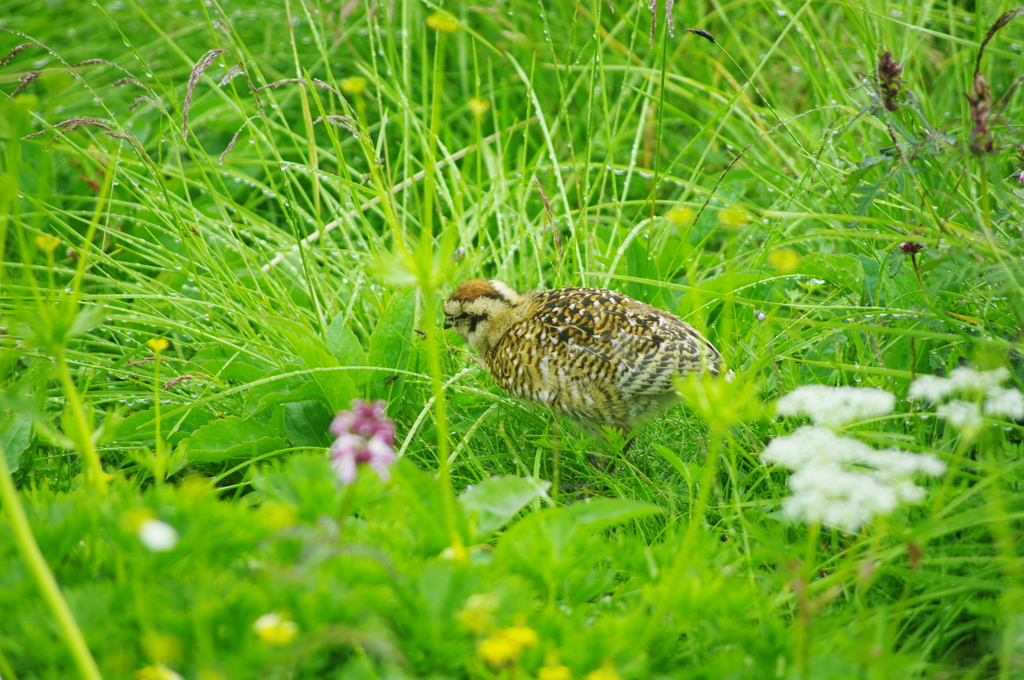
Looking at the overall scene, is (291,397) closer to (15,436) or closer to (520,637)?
(15,436)

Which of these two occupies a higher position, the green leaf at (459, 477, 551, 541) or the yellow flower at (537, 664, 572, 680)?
the yellow flower at (537, 664, 572, 680)

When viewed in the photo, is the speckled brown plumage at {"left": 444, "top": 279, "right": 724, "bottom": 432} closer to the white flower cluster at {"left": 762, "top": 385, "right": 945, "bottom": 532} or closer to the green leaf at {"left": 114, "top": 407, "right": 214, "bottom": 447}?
the white flower cluster at {"left": 762, "top": 385, "right": 945, "bottom": 532}

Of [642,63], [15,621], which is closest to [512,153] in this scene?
[642,63]

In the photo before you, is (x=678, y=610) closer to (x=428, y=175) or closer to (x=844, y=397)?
(x=844, y=397)

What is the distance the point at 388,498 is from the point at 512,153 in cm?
353

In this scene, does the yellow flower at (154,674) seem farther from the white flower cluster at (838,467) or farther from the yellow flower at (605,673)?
the white flower cluster at (838,467)

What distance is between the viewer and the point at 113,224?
14.8ft

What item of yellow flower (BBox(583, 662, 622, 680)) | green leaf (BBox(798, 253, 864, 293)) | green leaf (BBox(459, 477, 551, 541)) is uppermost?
green leaf (BBox(798, 253, 864, 293))

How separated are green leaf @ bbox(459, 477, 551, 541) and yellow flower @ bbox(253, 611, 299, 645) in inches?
22.0

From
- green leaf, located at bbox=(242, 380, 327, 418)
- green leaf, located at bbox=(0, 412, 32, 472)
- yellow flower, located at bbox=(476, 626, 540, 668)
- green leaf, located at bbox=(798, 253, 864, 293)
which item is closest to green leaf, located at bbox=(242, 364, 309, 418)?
green leaf, located at bbox=(242, 380, 327, 418)

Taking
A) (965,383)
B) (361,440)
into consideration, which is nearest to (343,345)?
(361,440)

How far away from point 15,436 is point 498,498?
71.8 inches

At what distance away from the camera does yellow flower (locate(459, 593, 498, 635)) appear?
1560mm

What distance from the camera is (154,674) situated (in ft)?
5.03
